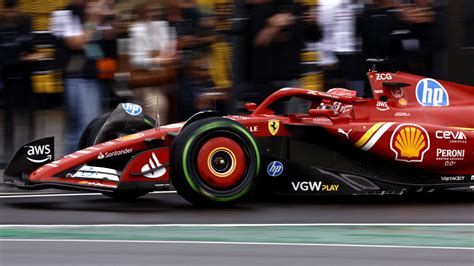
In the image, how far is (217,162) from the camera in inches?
349

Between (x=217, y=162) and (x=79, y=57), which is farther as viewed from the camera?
(x=79, y=57)

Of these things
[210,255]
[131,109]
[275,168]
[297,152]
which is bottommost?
[275,168]

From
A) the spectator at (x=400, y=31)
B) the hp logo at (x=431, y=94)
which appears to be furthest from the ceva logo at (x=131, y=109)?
the spectator at (x=400, y=31)

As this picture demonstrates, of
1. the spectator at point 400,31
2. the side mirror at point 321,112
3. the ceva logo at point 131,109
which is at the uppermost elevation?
the spectator at point 400,31

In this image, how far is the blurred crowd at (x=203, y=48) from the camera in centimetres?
1152

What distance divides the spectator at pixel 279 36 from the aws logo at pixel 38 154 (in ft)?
10.5

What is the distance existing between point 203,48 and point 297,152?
3.13m

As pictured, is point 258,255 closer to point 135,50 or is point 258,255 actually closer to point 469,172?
point 469,172

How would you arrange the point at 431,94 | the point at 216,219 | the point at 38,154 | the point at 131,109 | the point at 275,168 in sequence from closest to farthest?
the point at 216,219 → the point at 275,168 → the point at 38,154 → the point at 431,94 → the point at 131,109

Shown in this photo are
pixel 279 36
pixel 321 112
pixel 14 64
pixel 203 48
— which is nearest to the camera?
pixel 321 112

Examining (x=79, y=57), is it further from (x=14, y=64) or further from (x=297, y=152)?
(x=297, y=152)

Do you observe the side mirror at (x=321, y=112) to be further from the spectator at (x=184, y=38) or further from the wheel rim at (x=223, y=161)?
the spectator at (x=184, y=38)

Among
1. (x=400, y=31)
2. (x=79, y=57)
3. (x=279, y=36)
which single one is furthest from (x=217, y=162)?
(x=400, y=31)

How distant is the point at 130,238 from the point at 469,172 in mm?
3434
